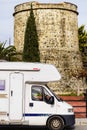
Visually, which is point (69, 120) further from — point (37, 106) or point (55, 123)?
point (37, 106)

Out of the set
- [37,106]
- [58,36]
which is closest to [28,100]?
[37,106]

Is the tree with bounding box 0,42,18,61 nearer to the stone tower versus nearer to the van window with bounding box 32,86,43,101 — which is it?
the stone tower

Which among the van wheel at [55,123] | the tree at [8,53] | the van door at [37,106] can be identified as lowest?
the van wheel at [55,123]

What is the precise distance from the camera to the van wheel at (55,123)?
16.3 m

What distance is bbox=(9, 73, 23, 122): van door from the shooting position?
1614cm

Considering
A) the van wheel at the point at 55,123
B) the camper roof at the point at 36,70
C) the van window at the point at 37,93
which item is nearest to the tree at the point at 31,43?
the van window at the point at 37,93

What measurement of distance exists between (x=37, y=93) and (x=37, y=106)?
0.52 metres

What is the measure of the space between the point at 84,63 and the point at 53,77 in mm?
35945

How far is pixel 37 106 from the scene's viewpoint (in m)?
16.3

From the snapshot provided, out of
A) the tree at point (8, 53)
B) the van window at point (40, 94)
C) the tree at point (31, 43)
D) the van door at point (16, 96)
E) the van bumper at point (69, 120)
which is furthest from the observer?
the tree at point (8, 53)

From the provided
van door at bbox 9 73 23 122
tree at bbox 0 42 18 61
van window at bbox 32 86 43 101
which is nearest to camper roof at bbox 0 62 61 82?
van door at bbox 9 73 23 122

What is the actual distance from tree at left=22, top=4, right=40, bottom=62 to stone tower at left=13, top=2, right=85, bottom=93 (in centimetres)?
198

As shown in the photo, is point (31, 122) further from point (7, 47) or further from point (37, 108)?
point (7, 47)

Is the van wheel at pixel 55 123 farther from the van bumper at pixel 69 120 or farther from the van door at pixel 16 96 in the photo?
the van door at pixel 16 96
